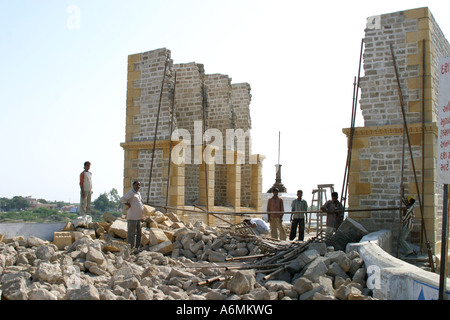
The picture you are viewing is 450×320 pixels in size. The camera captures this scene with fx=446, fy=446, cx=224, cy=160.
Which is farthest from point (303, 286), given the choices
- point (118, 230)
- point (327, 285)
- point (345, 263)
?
point (118, 230)

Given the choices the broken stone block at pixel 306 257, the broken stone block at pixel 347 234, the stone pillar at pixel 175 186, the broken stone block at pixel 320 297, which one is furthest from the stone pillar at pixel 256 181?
the broken stone block at pixel 320 297

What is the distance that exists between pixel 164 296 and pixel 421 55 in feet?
28.7

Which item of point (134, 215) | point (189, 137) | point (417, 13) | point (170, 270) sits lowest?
point (170, 270)

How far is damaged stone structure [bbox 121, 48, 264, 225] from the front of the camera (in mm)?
13922

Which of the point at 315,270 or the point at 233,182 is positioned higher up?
the point at 233,182

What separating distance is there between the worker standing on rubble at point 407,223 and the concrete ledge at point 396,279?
3177 millimetres

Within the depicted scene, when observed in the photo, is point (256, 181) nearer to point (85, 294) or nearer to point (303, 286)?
point (303, 286)

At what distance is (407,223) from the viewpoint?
9.85 m

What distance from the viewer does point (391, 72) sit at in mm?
11180

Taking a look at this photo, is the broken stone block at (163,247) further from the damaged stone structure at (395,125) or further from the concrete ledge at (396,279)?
the damaged stone structure at (395,125)

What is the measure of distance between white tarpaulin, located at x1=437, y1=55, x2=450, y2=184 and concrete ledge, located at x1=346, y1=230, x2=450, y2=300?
3.75 feet

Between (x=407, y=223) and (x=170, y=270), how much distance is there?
5.64m
